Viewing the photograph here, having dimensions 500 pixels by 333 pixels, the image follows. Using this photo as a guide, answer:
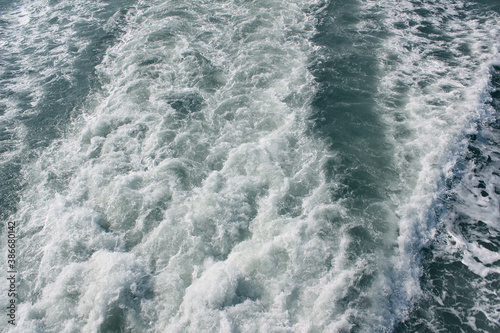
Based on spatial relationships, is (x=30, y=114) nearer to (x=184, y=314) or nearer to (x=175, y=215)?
(x=175, y=215)

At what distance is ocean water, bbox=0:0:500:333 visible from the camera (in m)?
5.46

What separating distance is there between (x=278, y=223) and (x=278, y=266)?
96 centimetres

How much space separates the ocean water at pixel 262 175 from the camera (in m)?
5.46

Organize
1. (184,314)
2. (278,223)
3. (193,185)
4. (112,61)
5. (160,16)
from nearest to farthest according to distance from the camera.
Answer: (184,314) < (278,223) < (193,185) < (112,61) < (160,16)

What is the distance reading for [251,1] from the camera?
14.3 metres

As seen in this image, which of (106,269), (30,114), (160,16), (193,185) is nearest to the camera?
(106,269)

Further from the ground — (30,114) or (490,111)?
(30,114)

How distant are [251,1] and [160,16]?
14.0 feet

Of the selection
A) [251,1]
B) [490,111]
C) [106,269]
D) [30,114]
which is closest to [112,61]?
[30,114]

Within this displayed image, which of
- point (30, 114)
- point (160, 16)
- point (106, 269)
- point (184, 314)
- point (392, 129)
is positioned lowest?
point (184, 314)

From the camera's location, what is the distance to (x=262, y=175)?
7.52 m

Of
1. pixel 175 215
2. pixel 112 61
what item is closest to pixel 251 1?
pixel 112 61

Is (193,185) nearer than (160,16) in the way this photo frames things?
Yes

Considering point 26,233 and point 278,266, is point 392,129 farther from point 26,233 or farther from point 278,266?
point 26,233
